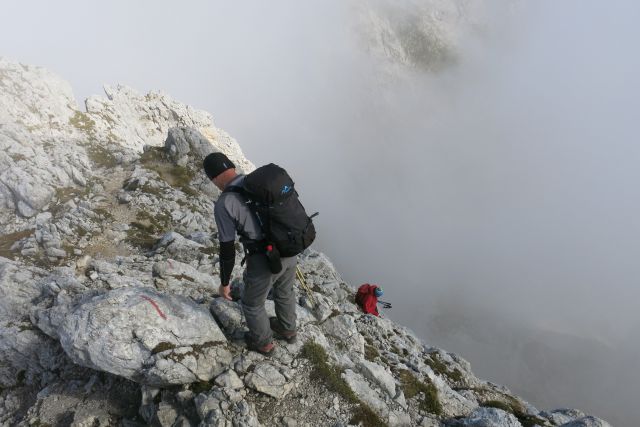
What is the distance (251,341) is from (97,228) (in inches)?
708

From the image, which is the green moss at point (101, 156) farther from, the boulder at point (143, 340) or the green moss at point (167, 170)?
the boulder at point (143, 340)

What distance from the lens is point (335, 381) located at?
30.9ft

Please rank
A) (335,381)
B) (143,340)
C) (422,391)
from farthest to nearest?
(422,391) < (335,381) < (143,340)

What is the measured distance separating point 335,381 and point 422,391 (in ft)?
12.1

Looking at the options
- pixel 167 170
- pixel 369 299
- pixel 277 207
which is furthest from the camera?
pixel 167 170

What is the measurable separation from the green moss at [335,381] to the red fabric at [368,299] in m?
9.50

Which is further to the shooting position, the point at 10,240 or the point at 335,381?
the point at 10,240

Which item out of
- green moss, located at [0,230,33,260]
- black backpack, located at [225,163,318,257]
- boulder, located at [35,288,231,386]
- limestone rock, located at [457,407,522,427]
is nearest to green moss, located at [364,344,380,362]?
limestone rock, located at [457,407,522,427]

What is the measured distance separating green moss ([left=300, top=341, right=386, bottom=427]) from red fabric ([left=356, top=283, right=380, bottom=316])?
9.50 meters

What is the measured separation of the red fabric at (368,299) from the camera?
19391mm

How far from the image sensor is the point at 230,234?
773cm

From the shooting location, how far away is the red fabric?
19.4m

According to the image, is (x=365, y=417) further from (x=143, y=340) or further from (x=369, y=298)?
(x=369, y=298)

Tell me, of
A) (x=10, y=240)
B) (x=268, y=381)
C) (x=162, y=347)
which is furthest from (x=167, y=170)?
(x=268, y=381)
